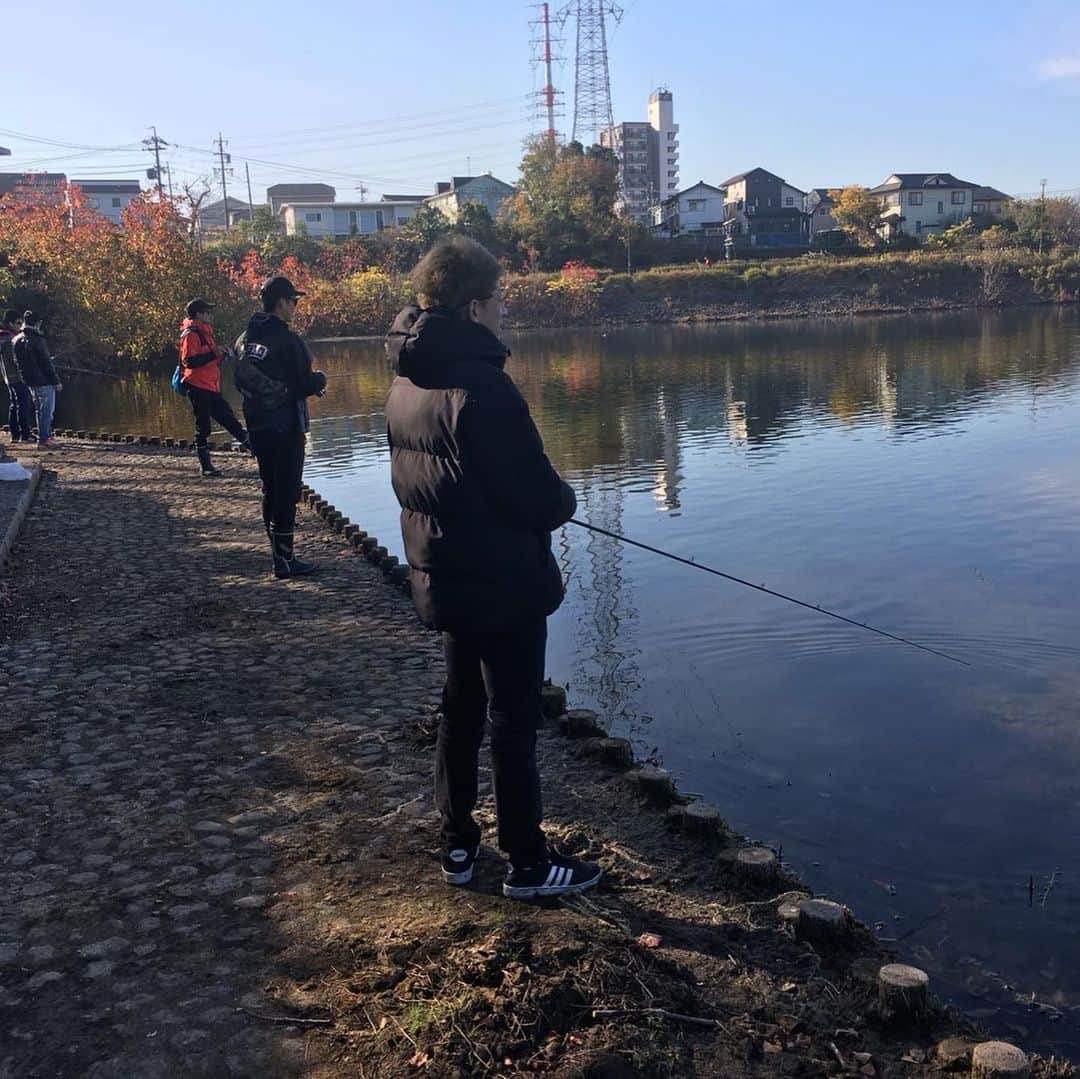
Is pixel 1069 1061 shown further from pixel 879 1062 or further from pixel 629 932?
pixel 629 932

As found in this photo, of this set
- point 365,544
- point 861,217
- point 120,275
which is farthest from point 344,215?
point 365,544

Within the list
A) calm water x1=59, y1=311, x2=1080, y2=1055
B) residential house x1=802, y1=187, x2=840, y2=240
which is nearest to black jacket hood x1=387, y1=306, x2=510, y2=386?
calm water x1=59, y1=311, x2=1080, y2=1055

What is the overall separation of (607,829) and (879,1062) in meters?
1.49

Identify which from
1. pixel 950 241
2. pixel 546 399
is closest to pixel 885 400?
pixel 546 399

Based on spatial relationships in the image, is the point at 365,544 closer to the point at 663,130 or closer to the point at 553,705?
the point at 553,705

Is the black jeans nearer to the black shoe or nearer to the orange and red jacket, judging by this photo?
the black shoe

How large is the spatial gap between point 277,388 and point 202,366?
4955 mm

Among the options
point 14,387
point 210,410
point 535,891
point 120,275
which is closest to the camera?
point 535,891

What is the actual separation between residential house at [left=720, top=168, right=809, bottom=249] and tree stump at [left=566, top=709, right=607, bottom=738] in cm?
7311

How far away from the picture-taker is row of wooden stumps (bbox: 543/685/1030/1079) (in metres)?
2.78

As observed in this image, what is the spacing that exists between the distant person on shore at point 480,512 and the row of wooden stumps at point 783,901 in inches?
31.2

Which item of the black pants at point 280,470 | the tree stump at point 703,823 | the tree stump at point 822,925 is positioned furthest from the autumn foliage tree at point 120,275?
the tree stump at point 822,925

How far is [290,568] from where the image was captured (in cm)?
789

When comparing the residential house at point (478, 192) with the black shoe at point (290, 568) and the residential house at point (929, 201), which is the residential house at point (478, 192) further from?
the black shoe at point (290, 568)
